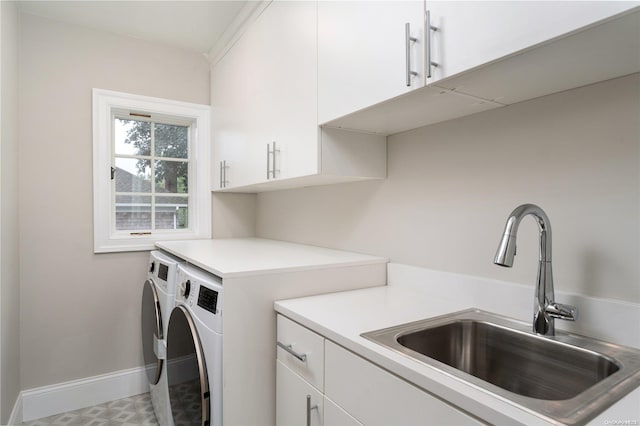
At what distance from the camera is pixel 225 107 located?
243 cm

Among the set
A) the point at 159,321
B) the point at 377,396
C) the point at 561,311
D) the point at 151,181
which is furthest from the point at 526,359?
the point at 151,181

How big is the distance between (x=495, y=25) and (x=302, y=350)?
1.04 meters

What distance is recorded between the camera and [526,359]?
1001 mm

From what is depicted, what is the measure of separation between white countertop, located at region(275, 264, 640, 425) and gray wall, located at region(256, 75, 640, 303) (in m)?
0.14

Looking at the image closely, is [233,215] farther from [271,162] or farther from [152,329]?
[271,162]

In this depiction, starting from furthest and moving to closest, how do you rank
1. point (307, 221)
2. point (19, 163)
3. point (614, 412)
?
point (307, 221)
point (19, 163)
point (614, 412)

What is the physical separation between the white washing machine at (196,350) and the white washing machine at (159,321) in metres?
0.11

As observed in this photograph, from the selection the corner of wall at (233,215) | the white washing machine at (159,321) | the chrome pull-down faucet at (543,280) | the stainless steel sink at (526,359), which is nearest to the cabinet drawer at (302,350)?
the stainless steel sink at (526,359)

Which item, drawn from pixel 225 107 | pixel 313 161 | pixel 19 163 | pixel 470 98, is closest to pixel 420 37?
pixel 470 98

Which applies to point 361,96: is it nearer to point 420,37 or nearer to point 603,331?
point 420,37

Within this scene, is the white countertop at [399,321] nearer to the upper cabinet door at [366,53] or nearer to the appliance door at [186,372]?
the appliance door at [186,372]

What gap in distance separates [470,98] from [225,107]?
1762 millimetres

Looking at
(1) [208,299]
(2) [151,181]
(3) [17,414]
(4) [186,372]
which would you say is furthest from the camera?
(2) [151,181]

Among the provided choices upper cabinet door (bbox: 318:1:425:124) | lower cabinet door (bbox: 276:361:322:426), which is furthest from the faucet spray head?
lower cabinet door (bbox: 276:361:322:426)
